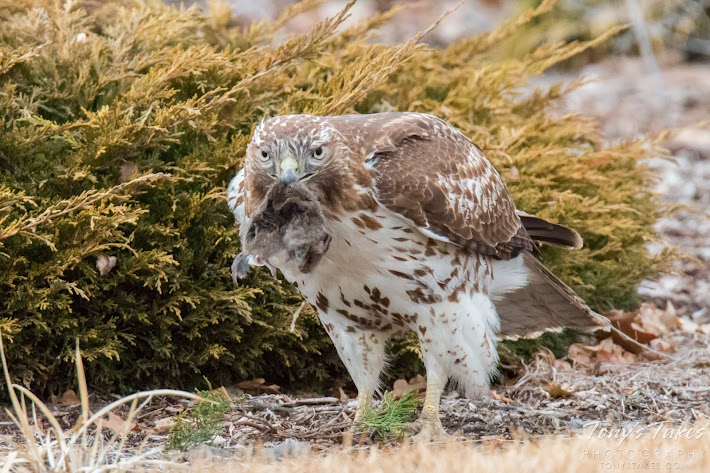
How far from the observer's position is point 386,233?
3676mm

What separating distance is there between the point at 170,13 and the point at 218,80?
0.68 m

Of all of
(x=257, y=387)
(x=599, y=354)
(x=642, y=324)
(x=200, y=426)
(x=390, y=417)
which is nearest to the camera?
(x=200, y=426)

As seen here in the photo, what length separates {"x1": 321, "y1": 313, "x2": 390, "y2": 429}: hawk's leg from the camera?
412cm

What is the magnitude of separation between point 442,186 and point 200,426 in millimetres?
1394

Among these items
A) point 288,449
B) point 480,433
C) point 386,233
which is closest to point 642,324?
point 480,433

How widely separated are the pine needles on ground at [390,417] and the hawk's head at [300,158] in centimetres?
90

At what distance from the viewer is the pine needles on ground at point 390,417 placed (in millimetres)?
3820

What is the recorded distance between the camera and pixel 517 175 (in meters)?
5.42

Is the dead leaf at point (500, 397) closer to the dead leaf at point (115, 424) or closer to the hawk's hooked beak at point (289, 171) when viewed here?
the dead leaf at point (115, 424)

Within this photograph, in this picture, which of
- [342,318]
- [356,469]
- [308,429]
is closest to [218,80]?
[342,318]

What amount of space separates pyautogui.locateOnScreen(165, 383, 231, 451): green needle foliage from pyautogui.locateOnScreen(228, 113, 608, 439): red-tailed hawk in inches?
21.7

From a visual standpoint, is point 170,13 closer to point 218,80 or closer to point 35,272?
point 218,80

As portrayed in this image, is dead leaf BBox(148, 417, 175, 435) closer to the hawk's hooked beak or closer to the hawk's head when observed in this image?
the hawk's head

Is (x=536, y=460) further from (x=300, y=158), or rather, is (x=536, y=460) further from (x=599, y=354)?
(x=599, y=354)
